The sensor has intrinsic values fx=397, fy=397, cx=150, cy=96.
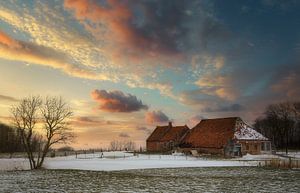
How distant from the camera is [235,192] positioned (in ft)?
74.6

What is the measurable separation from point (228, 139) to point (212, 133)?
604 centimetres

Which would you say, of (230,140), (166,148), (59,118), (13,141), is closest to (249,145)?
(230,140)

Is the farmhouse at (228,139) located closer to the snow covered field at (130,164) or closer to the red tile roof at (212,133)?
the red tile roof at (212,133)

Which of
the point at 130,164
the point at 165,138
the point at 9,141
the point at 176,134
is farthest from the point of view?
the point at 9,141

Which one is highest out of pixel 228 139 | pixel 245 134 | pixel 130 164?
pixel 245 134

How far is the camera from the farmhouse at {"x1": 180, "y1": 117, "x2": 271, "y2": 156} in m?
70.6

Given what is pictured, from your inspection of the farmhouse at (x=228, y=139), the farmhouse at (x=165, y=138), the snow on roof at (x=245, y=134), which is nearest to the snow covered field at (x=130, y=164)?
the farmhouse at (x=228, y=139)

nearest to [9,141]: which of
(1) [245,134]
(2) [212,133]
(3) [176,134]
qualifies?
(3) [176,134]

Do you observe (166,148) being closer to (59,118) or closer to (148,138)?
(148,138)

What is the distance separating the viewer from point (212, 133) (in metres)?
76.6

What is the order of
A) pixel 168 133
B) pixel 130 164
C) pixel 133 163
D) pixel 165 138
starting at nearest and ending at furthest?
pixel 130 164
pixel 133 163
pixel 165 138
pixel 168 133

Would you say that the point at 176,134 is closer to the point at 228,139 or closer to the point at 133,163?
the point at 228,139

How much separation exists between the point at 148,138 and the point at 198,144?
99.1ft

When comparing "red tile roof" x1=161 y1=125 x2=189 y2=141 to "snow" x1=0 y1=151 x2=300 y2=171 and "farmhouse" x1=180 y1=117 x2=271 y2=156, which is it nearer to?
"farmhouse" x1=180 y1=117 x2=271 y2=156
